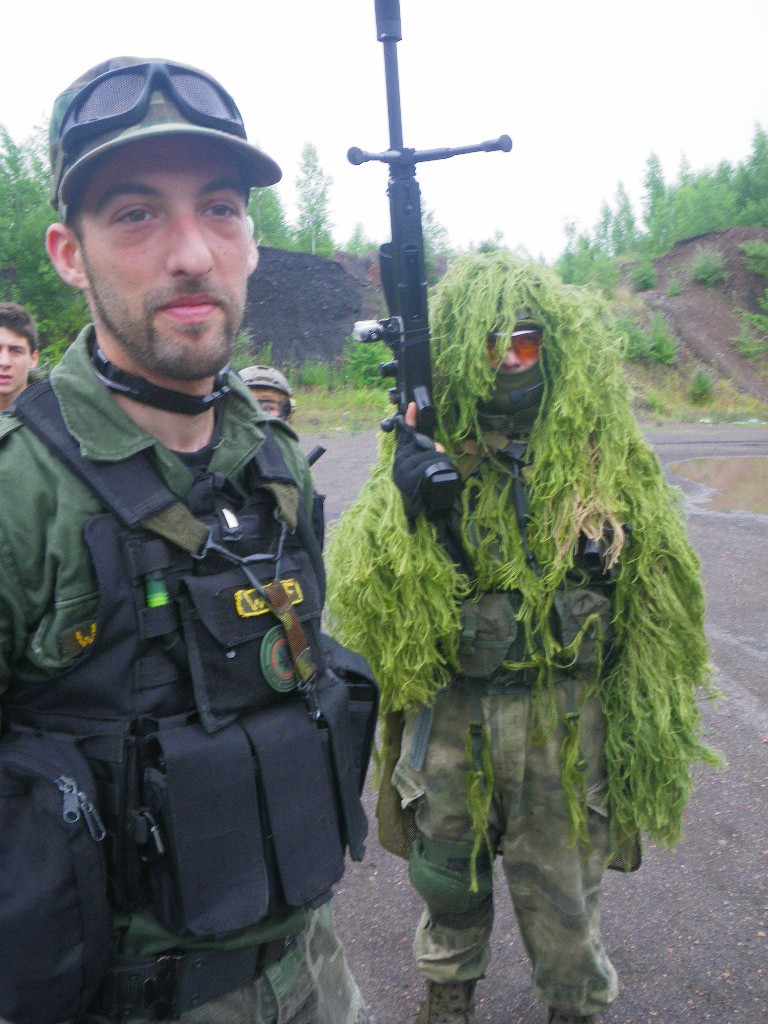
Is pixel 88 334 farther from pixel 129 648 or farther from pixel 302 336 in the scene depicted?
pixel 302 336

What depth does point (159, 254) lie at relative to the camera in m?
1.48

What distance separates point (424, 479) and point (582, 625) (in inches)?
24.0

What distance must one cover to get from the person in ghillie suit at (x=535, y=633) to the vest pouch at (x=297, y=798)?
0.78 metres

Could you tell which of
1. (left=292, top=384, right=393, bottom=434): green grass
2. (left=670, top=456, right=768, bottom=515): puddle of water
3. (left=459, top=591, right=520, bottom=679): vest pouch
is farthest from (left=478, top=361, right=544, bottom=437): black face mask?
(left=292, top=384, right=393, bottom=434): green grass

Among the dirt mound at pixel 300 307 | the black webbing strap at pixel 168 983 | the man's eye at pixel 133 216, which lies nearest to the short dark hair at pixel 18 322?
the man's eye at pixel 133 216

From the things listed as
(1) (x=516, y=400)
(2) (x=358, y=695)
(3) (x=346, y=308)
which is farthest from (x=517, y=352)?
(3) (x=346, y=308)

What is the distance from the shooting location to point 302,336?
26.8 m

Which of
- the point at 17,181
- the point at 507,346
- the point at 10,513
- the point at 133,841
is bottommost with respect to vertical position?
the point at 133,841

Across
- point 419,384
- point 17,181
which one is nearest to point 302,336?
point 17,181

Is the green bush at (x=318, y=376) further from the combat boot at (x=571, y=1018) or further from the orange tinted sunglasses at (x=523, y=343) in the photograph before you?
the combat boot at (x=571, y=1018)

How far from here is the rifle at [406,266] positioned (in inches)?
95.0

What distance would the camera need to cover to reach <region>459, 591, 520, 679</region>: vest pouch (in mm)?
2367

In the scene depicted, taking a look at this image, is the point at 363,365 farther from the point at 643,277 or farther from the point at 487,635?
the point at 487,635

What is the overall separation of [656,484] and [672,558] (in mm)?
218
